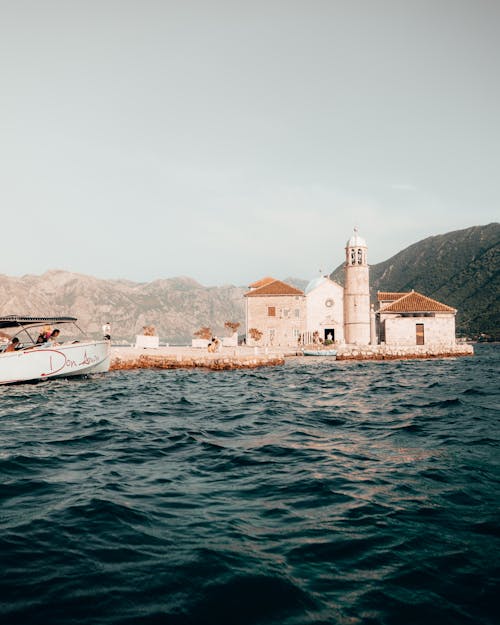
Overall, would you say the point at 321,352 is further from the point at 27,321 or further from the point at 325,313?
the point at 27,321

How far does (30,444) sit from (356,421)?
7199 mm

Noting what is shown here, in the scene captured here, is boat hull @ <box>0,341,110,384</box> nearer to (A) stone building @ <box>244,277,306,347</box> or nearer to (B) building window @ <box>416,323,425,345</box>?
(A) stone building @ <box>244,277,306,347</box>

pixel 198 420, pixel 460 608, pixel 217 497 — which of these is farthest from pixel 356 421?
pixel 460 608

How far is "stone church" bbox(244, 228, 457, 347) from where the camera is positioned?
155 feet

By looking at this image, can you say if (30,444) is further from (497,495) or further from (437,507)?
(497,495)

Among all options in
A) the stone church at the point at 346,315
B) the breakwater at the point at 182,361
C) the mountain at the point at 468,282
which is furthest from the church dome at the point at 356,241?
the mountain at the point at 468,282

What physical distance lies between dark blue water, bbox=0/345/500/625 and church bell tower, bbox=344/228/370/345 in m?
38.3

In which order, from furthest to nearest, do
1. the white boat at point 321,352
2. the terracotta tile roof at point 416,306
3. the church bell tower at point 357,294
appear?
the church bell tower at point 357,294 → the terracotta tile roof at point 416,306 → the white boat at point 321,352

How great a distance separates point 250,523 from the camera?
15.0 feet

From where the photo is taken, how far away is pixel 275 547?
400 centimetres

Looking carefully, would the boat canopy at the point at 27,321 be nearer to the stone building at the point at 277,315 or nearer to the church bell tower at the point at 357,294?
the stone building at the point at 277,315

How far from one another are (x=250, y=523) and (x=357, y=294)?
4565 cm

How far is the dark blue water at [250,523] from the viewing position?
10.3 ft

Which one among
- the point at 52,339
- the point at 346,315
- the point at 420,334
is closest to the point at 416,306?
the point at 420,334
